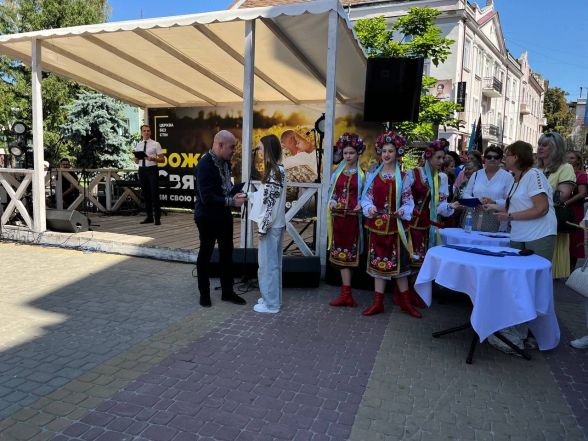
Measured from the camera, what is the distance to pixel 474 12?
26844 millimetres

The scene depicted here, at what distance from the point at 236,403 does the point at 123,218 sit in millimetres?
8153

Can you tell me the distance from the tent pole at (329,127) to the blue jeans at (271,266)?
131 centimetres

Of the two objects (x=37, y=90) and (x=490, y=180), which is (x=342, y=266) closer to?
(x=490, y=180)

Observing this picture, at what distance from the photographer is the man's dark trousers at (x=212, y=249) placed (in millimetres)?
4402

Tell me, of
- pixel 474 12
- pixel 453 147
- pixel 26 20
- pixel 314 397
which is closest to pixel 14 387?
pixel 314 397

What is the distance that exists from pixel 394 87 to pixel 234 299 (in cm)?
387

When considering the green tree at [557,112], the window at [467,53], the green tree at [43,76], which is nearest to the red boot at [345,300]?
the green tree at [43,76]

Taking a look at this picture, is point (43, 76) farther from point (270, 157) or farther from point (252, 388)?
point (252, 388)

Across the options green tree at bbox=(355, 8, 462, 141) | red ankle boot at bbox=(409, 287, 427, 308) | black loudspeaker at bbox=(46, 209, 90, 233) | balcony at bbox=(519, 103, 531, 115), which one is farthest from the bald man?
balcony at bbox=(519, 103, 531, 115)

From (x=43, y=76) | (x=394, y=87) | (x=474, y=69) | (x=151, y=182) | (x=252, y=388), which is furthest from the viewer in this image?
(x=474, y=69)

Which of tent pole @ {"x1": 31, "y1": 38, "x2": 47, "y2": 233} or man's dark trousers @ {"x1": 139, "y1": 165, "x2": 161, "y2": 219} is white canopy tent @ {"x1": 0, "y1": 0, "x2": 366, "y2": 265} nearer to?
tent pole @ {"x1": 31, "y1": 38, "x2": 47, "y2": 233}

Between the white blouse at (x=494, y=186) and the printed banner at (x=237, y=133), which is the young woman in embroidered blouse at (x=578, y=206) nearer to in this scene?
the white blouse at (x=494, y=186)

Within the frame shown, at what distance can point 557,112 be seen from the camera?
53.9 m

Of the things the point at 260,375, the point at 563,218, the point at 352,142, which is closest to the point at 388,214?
the point at 352,142
